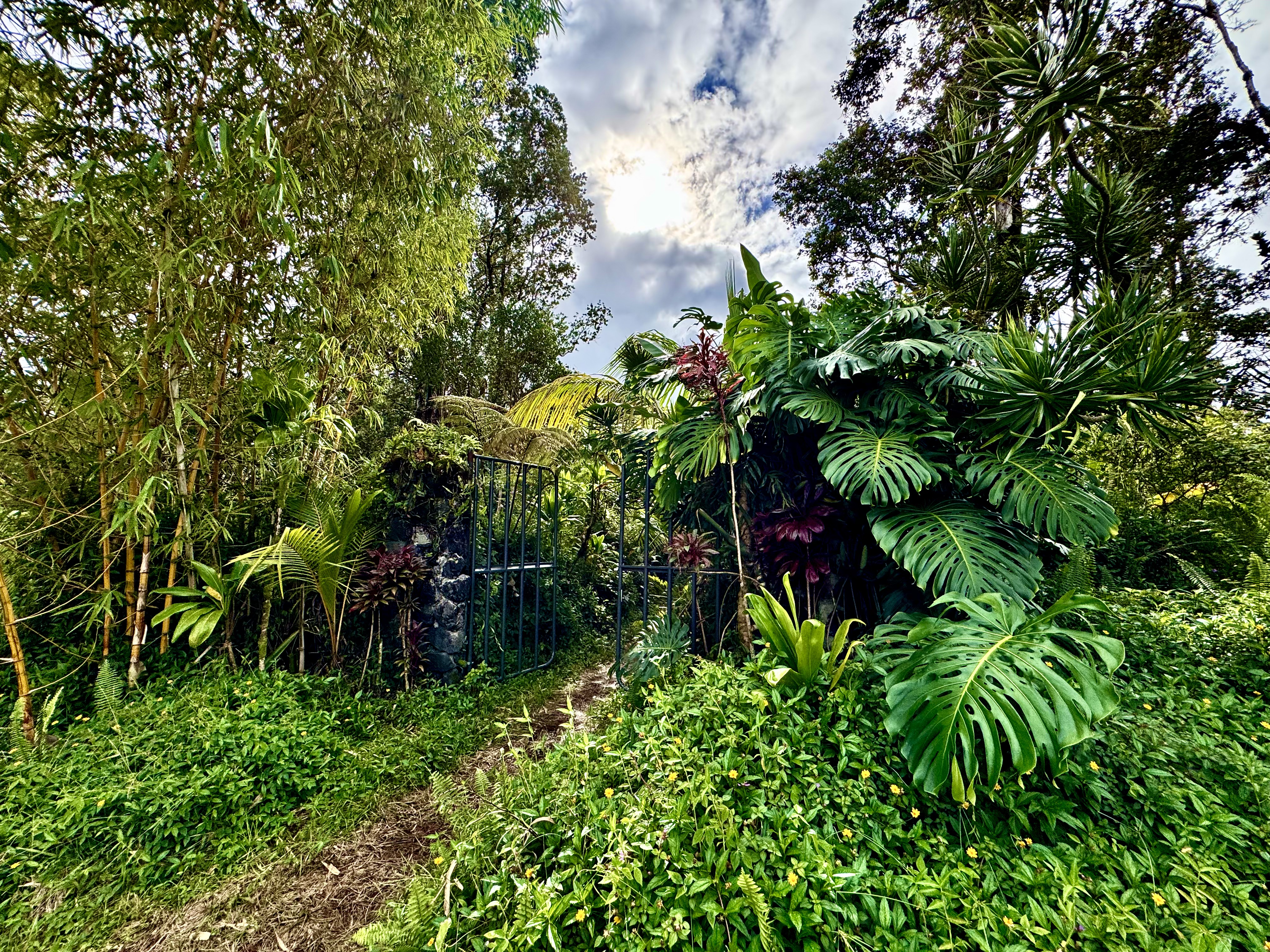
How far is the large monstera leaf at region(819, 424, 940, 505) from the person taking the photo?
5.96 feet

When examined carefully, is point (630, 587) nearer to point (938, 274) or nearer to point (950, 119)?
point (938, 274)

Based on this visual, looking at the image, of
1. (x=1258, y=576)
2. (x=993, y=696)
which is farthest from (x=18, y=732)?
(x=1258, y=576)

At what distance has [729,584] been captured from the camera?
2.76m

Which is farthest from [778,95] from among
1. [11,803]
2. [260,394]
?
[11,803]

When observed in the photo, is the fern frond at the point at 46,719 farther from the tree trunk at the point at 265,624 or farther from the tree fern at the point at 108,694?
the tree trunk at the point at 265,624

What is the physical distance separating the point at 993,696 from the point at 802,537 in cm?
93

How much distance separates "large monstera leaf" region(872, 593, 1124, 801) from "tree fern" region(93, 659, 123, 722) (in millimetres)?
3194

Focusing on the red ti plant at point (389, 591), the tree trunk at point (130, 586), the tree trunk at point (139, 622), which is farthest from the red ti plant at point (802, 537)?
the tree trunk at point (130, 586)

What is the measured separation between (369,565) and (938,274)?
173 inches

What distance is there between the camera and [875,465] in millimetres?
1832

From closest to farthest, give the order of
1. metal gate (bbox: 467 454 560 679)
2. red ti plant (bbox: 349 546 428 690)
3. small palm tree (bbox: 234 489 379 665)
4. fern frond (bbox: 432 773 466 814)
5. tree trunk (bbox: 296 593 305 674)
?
fern frond (bbox: 432 773 466 814) < small palm tree (bbox: 234 489 379 665) < tree trunk (bbox: 296 593 305 674) < red ti plant (bbox: 349 546 428 690) < metal gate (bbox: 467 454 560 679)

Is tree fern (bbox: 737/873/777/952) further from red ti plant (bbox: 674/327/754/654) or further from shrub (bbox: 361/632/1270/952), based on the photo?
red ti plant (bbox: 674/327/754/654)

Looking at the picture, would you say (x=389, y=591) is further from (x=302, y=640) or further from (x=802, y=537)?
(x=802, y=537)

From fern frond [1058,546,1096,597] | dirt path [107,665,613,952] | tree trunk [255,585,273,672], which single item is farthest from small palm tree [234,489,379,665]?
fern frond [1058,546,1096,597]
